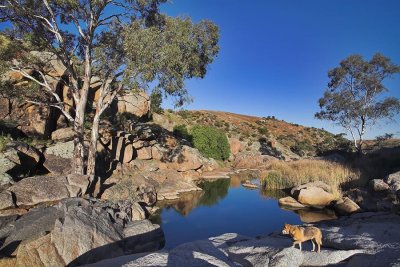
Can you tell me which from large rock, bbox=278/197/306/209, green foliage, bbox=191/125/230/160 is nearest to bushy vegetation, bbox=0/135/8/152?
large rock, bbox=278/197/306/209

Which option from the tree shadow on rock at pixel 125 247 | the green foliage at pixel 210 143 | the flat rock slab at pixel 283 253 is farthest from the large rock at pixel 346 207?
the green foliage at pixel 210 143

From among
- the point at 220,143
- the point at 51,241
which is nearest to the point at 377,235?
the point at 51,241

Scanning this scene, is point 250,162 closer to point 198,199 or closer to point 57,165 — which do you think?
point 198,199

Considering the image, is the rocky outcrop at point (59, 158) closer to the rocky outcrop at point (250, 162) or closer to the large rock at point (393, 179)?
the large rock at point (393, 179)

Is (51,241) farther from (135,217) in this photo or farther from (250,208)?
(250,208)

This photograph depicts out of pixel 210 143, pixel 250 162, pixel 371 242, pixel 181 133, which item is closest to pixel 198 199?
pixel 371 242

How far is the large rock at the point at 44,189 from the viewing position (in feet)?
39.3

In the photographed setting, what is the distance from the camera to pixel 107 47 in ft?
58.5

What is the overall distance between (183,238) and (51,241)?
518 cm

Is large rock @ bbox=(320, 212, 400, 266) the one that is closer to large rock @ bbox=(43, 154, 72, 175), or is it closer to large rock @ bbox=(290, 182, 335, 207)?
large rock @ bbox=(290, 182, 335, 207)

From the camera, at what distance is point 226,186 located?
23.7 metres

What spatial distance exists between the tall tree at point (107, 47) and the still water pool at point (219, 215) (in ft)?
16.6

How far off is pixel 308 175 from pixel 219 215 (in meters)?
8.68

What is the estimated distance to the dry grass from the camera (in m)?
19.1
